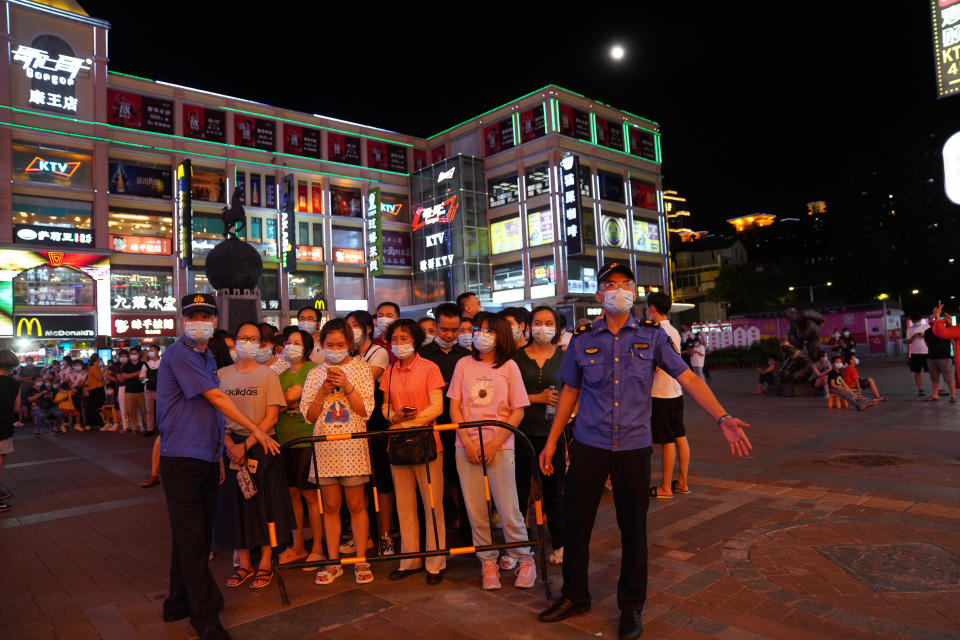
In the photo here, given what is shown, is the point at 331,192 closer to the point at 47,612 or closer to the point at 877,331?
the point at 877,331

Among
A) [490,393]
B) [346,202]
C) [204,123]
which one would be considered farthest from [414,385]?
[346,202]

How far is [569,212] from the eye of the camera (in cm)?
3612

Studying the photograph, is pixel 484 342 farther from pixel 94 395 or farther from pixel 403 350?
pixel 94 395

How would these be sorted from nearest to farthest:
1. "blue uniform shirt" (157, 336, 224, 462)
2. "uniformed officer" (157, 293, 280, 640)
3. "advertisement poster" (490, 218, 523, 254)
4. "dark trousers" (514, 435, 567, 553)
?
"uniformed officer" (157, 293, 280, 640), "blue uniform shirt" (157, 336, 224, 462), "dark trousers" (514, 435, 567, 553), "advertisement poster" (490, 218, 523, 254)

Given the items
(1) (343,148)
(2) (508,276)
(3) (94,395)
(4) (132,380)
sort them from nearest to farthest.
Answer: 1. (4) (132,380)
2. (3) (94,395)
3. (2) (508,276)
4. (1) (343,148)

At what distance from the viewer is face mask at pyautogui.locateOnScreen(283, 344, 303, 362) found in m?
5.46

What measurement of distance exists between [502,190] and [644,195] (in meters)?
11.5

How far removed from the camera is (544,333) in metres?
4.83

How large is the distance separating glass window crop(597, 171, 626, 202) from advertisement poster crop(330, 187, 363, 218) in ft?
55.3

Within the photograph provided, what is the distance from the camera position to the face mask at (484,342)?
4.42m

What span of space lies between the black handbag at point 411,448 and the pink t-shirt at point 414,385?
168 millimetres

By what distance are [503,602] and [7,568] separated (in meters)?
4.57

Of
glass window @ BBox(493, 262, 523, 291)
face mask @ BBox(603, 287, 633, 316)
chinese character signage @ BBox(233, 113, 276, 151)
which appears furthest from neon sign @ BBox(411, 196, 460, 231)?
face mask @ BBox(603, 287, 633, 316)

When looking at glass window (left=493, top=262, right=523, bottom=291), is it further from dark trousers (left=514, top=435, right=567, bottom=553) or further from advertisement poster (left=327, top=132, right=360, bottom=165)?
dark trousers (left=514, top=435, right=567, bottom=553)
